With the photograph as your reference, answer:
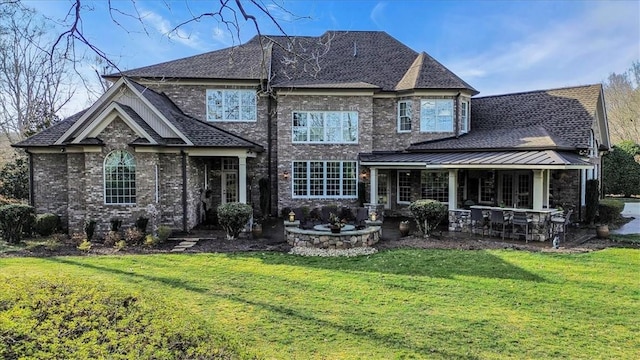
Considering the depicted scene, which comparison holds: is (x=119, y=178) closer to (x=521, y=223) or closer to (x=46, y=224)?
(x=46, y=224)

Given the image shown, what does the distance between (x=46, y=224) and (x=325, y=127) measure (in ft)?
42.5

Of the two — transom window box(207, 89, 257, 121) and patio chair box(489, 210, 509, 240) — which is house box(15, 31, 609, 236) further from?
patio chair box(489, 210, 509, 240)

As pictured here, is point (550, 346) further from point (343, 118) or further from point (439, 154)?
point (343, 118)

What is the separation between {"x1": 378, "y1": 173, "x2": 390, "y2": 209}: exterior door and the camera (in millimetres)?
20875

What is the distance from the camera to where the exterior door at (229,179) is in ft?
65.0

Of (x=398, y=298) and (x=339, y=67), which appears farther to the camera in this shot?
(x=339, y=67)

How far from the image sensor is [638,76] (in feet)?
136

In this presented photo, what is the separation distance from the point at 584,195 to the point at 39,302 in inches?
862

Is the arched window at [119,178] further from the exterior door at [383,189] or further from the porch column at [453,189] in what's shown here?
the porch column at [453,189]

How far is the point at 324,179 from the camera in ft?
65.3

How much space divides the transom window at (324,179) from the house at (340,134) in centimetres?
5

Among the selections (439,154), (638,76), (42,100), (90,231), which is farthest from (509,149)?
(638,76)

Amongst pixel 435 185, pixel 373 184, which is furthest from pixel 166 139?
pixel 435 185

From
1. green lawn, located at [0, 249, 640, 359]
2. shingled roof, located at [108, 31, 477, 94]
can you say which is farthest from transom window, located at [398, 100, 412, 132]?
green lawn, located at [0, 249, 640, 359]
